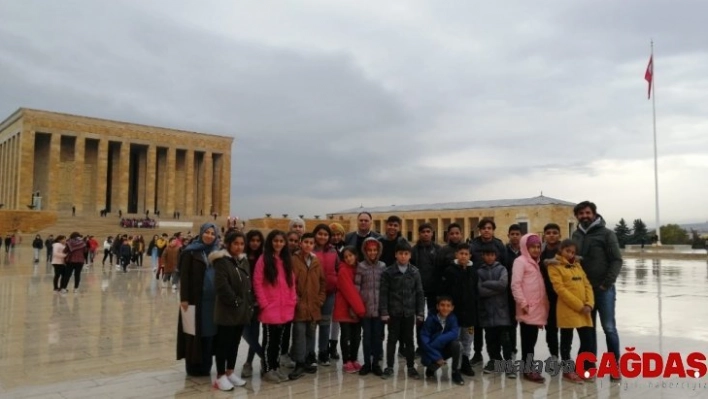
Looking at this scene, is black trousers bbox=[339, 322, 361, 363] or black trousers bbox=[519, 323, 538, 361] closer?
black trousers bbox=[519, 323, 538, 361]

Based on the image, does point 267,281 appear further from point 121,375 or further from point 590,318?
point 590,318

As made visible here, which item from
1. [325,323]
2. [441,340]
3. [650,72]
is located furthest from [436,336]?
[650,72]

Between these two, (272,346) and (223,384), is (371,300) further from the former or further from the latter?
(223,384)

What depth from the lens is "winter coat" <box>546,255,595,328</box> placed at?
502 cm

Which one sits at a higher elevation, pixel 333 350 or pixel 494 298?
pixel 494 298

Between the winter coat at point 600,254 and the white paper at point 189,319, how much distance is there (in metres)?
4.17

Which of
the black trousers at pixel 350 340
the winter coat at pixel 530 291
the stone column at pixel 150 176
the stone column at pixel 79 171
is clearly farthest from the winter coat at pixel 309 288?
the stone column at pixel 150 176

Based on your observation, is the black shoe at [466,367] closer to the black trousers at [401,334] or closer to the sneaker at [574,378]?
the black trousers at [401,334]

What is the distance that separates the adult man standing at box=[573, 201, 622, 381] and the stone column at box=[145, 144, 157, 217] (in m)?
47.0

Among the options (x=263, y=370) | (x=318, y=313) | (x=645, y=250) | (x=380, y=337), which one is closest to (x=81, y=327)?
(x=263, y=370)

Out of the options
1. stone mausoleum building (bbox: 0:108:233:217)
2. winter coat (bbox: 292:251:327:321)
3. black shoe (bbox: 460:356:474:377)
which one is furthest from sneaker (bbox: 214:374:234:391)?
stone mausoleum building (bbox: 0:108:233:217)

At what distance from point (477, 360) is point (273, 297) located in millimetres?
2607

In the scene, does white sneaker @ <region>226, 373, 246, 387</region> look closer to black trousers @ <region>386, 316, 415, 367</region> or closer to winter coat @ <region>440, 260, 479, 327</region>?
black trousers @ <region>386, 316, 415, 367</region>

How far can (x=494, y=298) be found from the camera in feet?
17.8
